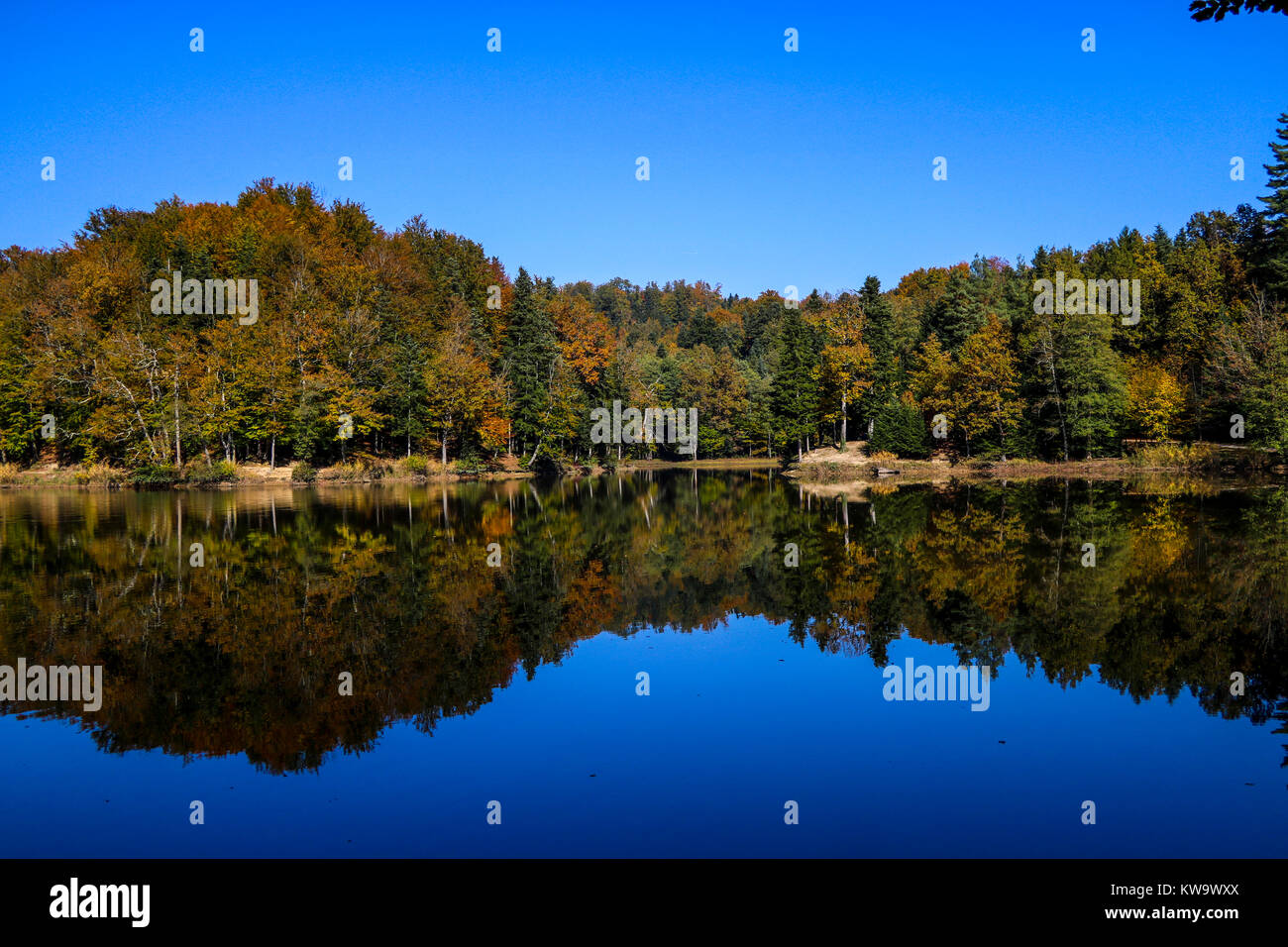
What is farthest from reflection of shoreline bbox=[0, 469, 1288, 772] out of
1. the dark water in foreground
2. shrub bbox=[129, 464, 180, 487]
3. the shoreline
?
shrub bbox=[129, 464, 180, 487]

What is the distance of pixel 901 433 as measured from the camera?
65625 millimetres

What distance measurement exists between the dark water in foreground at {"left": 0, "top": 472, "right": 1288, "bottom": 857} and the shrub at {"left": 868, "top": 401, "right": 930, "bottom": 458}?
1732 inches

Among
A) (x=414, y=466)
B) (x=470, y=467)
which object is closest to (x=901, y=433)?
(x=470, y=467)

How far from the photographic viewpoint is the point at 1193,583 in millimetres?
15570

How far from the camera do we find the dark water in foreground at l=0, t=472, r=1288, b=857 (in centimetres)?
672

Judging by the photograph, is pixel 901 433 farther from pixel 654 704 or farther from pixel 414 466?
pixel 654 704

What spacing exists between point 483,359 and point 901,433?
34.2 metres

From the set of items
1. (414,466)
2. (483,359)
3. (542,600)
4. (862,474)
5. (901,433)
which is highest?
Result: (483,359)

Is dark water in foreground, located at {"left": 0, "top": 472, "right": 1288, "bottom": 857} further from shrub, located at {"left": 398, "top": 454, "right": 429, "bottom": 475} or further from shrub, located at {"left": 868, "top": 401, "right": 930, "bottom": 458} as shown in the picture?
shrub, located at {"left": 868, "top": 401, "right": 930, "bottom": 458}

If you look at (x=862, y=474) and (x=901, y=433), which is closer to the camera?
(x=862, y=474)

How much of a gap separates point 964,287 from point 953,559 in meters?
66.2

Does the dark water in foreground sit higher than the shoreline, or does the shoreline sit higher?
the shoreline
